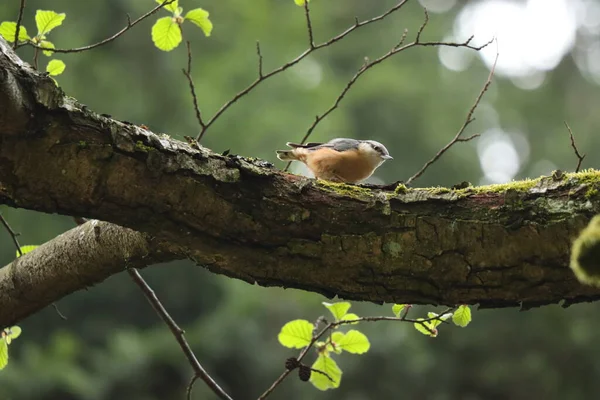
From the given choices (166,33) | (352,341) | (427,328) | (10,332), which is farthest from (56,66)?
(427,328)

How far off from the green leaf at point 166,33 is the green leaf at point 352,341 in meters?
1.24

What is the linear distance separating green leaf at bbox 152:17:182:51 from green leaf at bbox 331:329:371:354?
124cm

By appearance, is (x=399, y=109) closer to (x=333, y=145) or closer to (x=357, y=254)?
(x=333, y=145)

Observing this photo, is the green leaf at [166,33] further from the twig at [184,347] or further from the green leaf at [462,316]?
the green leaf at [462,316]

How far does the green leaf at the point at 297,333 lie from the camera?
209 centimetres

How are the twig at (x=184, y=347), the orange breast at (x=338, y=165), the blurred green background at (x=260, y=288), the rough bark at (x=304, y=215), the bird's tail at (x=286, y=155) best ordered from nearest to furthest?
1. the rough bark at (x=304, y=215)
2. the twig at (x=184, y=347)
3. the orange breast at (x=338, y=165)
4. the bird's tail at (x=286, y=155)
5. the blurred green background at (x=260, y=288)

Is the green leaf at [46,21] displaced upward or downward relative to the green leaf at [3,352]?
upward

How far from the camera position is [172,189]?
54.6 inches

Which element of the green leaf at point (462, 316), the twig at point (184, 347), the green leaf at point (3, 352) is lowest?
the green leaf at point (3, 352)

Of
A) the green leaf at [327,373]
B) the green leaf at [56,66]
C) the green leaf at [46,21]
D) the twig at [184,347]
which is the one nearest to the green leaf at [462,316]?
the green leaf at [327,373]

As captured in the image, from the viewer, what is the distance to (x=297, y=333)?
211 centimetres

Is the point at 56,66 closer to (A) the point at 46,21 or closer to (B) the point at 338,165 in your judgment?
(A) the point at 46,21

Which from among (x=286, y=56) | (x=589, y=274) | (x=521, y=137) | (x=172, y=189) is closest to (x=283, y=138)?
(x=286, y=56)

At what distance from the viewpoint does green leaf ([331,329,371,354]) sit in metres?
2.10
